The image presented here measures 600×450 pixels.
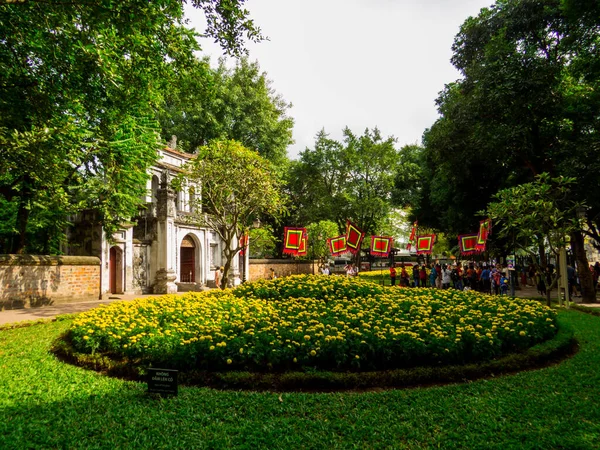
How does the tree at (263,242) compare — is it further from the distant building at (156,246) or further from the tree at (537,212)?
the tree at (537,212)

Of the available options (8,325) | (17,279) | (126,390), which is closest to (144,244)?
(17,279)

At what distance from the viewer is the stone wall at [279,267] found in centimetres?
2953

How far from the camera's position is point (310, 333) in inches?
255

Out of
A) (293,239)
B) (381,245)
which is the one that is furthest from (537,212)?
(293,239)

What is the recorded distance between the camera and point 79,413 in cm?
452

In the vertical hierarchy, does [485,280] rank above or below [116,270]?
below

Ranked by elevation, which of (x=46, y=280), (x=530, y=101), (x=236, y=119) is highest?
(x=236, y=119)

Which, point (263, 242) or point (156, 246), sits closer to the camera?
point (156, 246)

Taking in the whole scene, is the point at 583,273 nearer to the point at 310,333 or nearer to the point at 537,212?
the point at 537,212

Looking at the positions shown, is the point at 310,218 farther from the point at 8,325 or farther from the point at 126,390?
the point at 126,390

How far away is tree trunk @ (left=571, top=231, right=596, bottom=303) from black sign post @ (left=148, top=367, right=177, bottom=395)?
54.3ft

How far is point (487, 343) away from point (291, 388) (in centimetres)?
328

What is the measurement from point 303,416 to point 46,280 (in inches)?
574

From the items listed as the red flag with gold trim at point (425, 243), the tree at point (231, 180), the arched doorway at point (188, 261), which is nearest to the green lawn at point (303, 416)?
the tree at point (231, 180)
